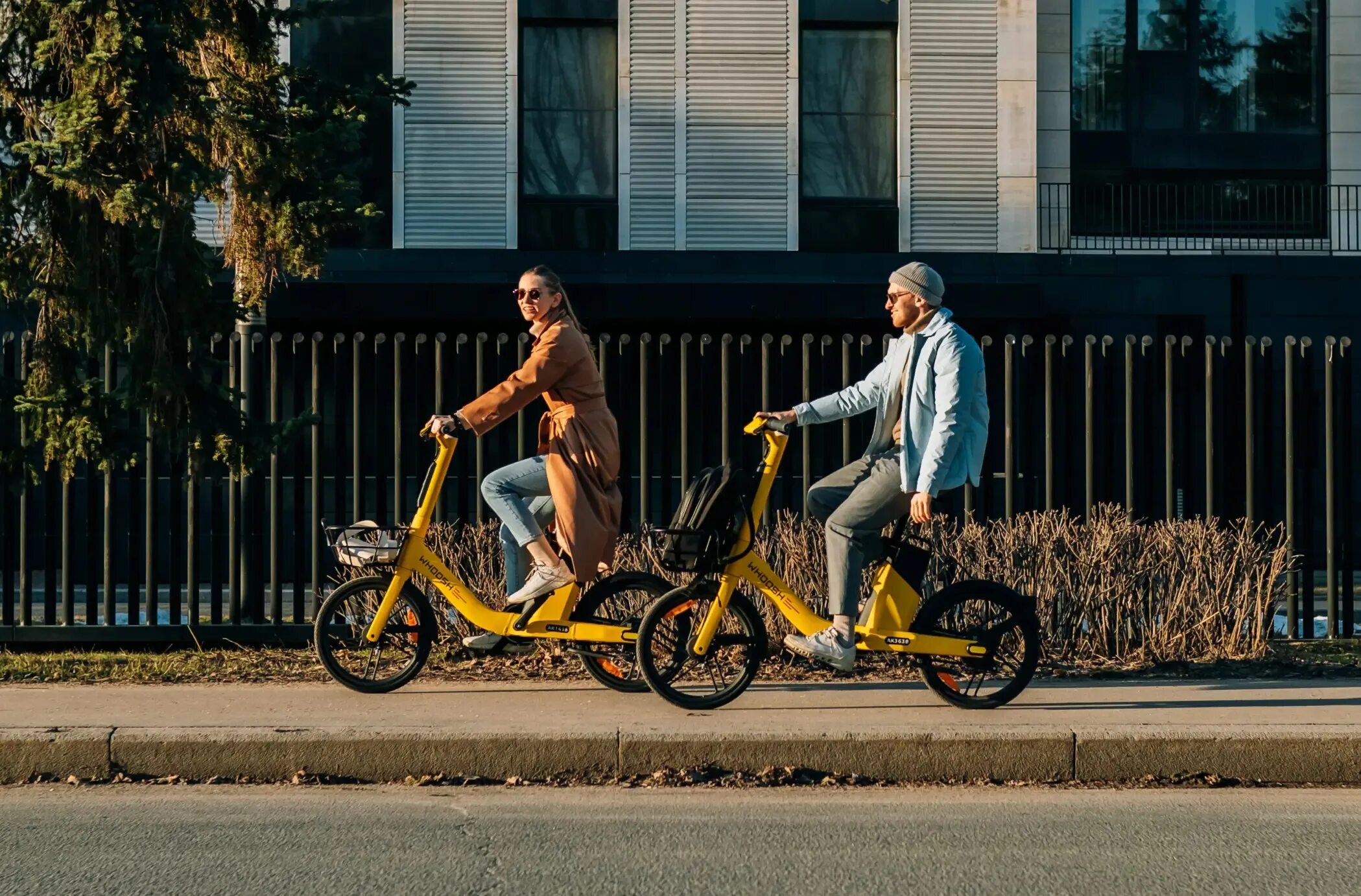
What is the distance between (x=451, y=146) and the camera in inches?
817

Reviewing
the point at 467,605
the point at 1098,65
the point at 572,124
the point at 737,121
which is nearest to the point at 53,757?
the point at 467,605

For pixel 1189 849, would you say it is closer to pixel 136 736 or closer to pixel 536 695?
pixel 536 695

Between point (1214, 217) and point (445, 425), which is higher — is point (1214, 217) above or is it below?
above

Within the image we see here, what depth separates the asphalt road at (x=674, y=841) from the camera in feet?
16.3

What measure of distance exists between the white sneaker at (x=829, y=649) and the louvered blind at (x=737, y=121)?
14.2 m

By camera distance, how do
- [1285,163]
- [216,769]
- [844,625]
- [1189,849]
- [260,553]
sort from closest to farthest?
1. [1189,849]
2. [216,769]
3. [844,625]
4. [260,553]
5. [1285,163]

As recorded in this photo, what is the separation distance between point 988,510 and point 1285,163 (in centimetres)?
1431

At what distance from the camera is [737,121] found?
68.8ft

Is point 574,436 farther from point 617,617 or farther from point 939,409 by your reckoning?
point 939,409

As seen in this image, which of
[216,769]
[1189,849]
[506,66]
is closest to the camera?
[1189,849]

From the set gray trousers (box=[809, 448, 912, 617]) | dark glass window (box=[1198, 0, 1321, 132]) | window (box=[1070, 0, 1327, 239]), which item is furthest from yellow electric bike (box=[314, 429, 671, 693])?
dark glass window (box=[1198, 0, 1321, 132])

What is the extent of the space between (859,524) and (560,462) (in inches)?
54.2

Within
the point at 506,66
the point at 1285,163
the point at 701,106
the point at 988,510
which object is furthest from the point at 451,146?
the point at 988,510

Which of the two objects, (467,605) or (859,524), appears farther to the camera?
(467,605)
